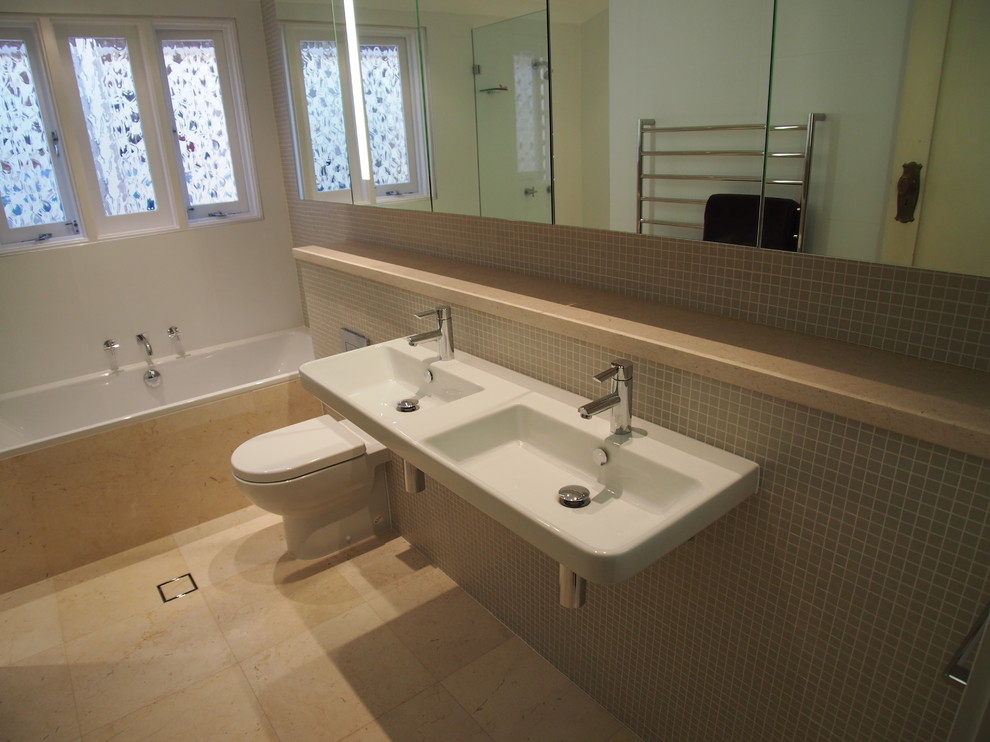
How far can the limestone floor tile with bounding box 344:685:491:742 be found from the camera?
6.18ft

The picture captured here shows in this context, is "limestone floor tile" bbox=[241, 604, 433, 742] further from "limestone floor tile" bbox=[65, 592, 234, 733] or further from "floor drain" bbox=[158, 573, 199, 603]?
"floor drain" bbox=[158, 573, 199, 603]

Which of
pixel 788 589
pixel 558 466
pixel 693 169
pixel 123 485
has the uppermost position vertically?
pixel 693 169

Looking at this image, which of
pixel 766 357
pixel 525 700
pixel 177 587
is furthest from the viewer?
pixel 177 587

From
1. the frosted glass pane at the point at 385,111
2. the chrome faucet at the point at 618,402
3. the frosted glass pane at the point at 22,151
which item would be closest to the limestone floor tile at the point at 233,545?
the frosted glass pane at the point at 385,111

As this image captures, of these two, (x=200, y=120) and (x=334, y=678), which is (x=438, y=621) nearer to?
(x=334, y=678)

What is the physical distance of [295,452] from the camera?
2398 millimetres

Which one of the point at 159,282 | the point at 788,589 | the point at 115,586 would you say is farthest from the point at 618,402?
the point at 159,282

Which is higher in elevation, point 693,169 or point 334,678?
point 693,169

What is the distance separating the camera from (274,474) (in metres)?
2.30

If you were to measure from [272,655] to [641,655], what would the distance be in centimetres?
119

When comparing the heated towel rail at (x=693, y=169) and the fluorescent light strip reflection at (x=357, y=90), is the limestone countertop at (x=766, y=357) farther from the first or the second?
the fluorescent light strip reflection at (x=357, y=90)

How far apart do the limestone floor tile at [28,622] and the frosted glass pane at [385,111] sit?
1.96 metres

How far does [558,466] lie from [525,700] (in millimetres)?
807

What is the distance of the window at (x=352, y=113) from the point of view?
7.65ft
